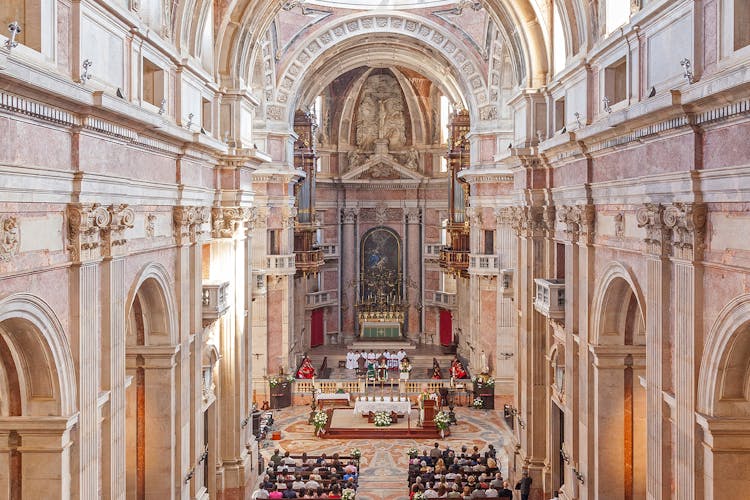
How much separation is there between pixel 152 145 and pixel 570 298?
28.5 ft

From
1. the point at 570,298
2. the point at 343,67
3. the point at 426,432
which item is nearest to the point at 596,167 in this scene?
the point at 570,298

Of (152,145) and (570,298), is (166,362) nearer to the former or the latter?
(152,145)

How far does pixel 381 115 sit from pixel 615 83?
95.6 ft

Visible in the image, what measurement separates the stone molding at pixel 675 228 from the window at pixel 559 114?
6830mm

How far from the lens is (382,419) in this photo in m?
26.5

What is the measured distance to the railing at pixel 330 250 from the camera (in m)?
42.2

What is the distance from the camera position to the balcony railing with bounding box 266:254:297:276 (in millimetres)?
30344

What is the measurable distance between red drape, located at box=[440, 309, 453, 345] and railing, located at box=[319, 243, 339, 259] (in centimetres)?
672

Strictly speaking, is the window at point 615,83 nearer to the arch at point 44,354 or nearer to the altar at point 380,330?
the arch at point 44,354

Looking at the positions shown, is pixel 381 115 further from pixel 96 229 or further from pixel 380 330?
pixel 96 229

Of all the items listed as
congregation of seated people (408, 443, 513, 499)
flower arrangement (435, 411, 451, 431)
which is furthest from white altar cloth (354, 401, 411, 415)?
congregation of seated people (408, 443, 513, 499)

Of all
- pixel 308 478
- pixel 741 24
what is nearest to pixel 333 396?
pixel 308 478

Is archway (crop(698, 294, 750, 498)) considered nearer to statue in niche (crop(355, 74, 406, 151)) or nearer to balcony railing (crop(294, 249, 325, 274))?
balcony railing (crop(294, 249, 325, 274))

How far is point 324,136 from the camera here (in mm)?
42219
